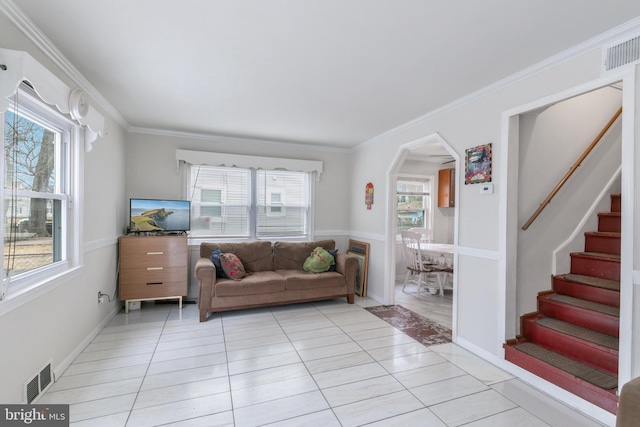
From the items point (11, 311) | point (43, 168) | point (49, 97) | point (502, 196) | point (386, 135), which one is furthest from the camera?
point (386, 135)

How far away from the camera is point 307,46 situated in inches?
84.4

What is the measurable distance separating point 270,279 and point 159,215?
1761 millimetres

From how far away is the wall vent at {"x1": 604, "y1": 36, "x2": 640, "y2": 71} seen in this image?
6.02 ft

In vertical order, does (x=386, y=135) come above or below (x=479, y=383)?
above

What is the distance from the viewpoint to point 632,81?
183 centimetres

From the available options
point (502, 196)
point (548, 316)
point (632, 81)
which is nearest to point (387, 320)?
point (548, 316)

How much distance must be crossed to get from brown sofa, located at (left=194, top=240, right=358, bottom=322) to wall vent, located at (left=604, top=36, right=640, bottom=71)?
3321 millimetres

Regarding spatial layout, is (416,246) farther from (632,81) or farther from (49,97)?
(49,97)

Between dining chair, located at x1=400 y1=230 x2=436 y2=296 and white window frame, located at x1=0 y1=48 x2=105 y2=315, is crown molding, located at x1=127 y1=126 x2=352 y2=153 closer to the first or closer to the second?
white window frame, located at x1=0 y1=48 x2=105 y2=315

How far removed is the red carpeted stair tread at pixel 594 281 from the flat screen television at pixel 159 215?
448 centimetres

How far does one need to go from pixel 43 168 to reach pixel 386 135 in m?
3.82

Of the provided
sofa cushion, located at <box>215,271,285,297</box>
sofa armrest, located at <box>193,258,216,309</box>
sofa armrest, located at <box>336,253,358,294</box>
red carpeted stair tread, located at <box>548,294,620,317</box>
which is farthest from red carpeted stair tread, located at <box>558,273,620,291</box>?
sofa armrest, located at <box>193,258,216,309</box>

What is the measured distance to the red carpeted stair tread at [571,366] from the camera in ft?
6.72

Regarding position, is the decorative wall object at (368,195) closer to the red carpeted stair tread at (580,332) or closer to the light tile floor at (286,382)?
the light tile floor at (286,382)
